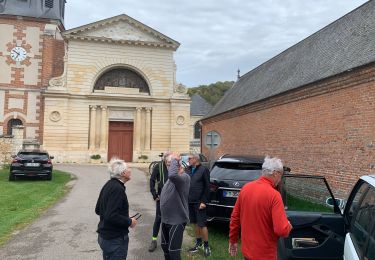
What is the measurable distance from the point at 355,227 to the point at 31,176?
56.9ft

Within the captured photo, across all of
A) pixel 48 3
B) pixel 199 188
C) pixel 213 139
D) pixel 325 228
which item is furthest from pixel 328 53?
pixel 48 3

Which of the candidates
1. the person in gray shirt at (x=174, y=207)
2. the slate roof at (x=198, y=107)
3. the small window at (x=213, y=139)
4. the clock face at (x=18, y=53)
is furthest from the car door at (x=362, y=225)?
the slate roof at (x=198, y=107)

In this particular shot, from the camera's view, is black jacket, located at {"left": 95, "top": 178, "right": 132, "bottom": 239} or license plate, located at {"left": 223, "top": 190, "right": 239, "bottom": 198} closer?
black jacket, located at {"left": 95, "top": 178, "right": 132, "bottom": 239}

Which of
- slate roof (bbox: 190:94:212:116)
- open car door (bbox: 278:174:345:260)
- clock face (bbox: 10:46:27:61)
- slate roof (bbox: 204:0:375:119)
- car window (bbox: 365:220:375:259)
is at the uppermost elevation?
clock face (bbox: 10:46:27:61)

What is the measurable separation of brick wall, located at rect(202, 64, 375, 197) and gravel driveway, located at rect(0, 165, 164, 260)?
5447 millimetres

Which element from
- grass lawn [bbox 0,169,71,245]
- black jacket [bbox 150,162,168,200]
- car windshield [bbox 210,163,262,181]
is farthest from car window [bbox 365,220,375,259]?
grass lawn [bbox 0,169,71,245]

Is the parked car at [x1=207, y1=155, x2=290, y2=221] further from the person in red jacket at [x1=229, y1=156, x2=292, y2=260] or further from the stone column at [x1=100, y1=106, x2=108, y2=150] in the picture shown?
the stone column at [x1=100, y1=106, x2=108, y2=150]

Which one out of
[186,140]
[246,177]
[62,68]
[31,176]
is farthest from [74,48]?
[246,177]

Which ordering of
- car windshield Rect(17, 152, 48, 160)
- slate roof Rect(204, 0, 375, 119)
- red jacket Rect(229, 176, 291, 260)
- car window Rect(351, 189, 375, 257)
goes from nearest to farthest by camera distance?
car window Rect(351, 189, 375, 257) → red jacket Rect(229, 176, 291, 260) → slate roof Rect(204, 0, 375, 119) → car windshield Rect(17, 152, 48, 160)

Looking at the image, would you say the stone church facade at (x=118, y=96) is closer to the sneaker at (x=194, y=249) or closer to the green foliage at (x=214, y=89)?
the sneaker at (x=194, y=249)

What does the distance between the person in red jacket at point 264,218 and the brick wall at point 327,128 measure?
7.13 metres

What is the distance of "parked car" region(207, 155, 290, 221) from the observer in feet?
26.5

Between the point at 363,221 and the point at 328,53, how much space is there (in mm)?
12707

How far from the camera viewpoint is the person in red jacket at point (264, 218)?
371 centimetres
